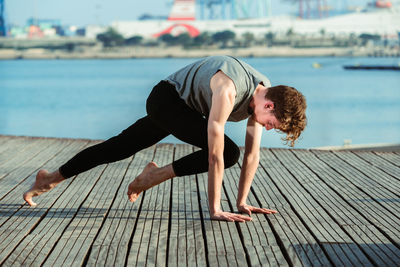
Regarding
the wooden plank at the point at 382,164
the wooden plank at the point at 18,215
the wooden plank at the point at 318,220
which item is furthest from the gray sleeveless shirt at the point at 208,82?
the wooden plank at the point at 382,164

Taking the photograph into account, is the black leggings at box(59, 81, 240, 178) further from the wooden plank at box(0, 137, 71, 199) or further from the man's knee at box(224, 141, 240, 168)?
the wooden plank at box(0, 137, 71, 199)

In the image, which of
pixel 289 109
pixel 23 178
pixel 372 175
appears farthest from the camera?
pixel 372 175

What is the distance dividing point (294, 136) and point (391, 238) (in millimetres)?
523

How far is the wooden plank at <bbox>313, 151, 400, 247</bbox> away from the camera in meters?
2.60

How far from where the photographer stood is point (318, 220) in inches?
104

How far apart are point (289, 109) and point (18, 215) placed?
1259 millimetres

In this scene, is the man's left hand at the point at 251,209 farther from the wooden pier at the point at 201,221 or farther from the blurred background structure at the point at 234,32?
the blurred background structure at the point at 234,32

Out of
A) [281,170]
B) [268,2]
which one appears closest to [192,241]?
[281,170]

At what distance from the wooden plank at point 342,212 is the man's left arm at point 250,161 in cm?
32

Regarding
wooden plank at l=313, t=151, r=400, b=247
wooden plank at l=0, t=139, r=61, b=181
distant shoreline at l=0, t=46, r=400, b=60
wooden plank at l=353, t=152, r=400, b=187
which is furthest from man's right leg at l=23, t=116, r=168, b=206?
distant shoreline at l=0, t=46, r=400, b=60

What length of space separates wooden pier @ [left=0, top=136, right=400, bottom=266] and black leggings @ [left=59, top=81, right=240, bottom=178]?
23cm

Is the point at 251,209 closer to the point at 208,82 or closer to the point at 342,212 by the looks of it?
the point at 342,212

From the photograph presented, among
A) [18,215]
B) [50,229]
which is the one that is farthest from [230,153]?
[18,215]

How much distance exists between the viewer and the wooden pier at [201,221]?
2127 millimetres
